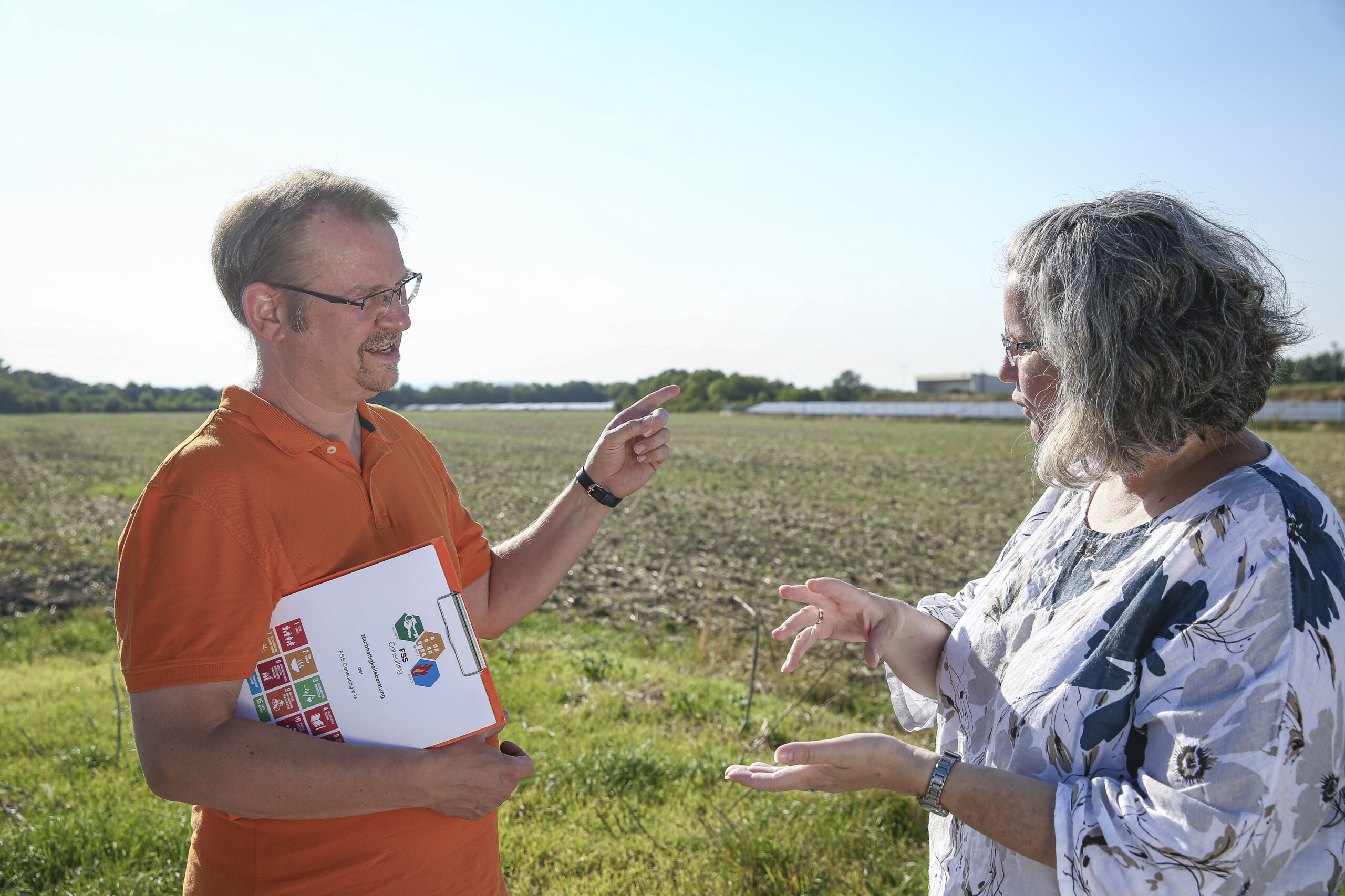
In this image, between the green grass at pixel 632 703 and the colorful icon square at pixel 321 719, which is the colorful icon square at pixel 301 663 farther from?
the green grass at pixel 632 703

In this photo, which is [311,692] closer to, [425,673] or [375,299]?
[425,673]

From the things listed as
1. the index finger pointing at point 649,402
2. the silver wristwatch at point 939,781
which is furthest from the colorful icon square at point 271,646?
the silver wristwatch at point 939,781

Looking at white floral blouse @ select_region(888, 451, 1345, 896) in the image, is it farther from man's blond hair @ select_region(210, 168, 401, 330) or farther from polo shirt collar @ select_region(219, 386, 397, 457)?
man's blond hair @ select_region(210, 168, 401, 330)

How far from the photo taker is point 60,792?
4043mm

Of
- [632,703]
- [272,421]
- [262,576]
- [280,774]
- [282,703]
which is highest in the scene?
[272,421]

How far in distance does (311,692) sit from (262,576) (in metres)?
0.28

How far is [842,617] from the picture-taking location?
2.28 metres

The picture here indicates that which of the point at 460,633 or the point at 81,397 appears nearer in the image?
the point at 460,633

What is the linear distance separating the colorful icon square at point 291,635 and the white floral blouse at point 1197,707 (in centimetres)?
160

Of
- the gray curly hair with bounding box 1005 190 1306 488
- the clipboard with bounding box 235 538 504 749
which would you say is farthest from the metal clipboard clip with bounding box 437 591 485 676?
the gray curly hair with bounding box 1005 190 1306 488

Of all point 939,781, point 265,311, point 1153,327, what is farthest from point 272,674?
point 1153,327

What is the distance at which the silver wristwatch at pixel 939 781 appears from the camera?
165cm

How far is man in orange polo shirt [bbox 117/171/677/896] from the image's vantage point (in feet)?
5.05

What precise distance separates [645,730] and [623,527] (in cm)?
893
